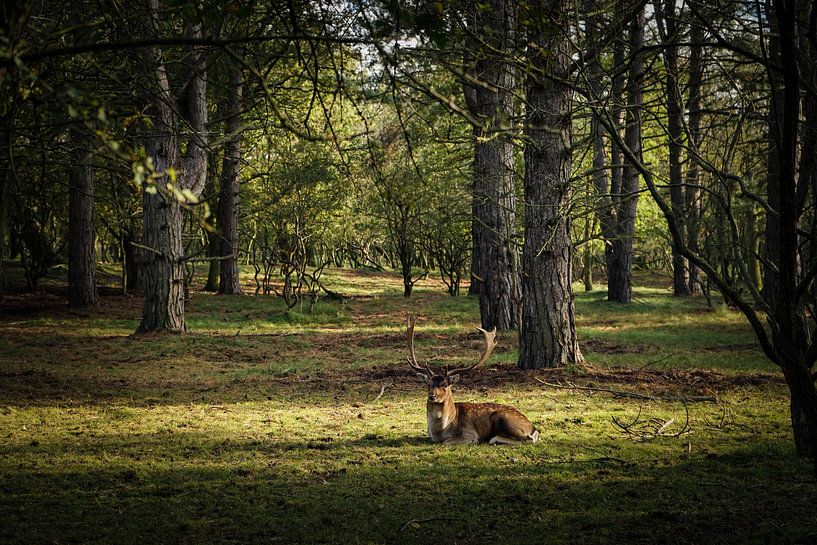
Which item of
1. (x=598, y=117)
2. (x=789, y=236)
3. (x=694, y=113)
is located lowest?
(x=789, y=236)

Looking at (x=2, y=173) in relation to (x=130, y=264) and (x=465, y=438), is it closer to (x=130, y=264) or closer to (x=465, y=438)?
(x=465, y=438)

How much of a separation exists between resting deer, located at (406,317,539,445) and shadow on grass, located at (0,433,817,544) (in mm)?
238

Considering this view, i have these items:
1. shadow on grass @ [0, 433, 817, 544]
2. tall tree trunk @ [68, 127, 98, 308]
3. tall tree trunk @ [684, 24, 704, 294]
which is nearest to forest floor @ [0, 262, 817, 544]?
shadow on grass @ [0, 433, 817, 544]

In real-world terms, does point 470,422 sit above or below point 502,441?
above

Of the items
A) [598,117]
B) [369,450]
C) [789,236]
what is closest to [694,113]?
[598,117]

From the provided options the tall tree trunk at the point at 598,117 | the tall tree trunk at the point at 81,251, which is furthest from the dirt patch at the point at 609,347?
the tall tree trunk at the point at 81,251

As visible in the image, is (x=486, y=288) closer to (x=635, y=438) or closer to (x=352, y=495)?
(x=635, y=438)

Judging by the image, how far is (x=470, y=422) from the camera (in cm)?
776

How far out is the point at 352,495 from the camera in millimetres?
5969

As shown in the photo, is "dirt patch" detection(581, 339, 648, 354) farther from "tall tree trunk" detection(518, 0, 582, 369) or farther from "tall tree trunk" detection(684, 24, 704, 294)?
"tall tree trunk" detection(518, 0, 582, 369)

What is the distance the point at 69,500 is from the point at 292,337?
1125cm

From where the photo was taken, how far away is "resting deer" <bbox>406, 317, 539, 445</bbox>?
7543mm

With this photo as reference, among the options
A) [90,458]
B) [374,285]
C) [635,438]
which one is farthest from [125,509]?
[374,285]

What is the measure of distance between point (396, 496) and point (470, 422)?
1.98 meters
